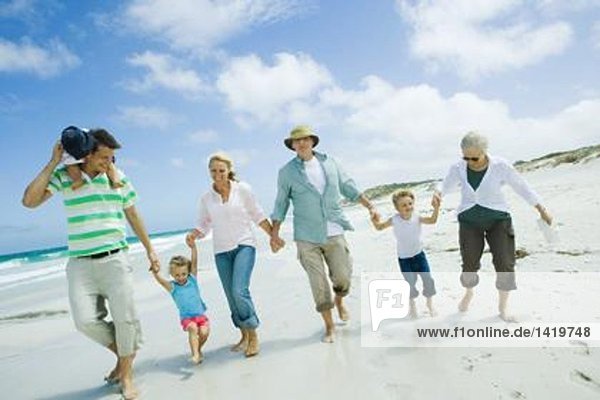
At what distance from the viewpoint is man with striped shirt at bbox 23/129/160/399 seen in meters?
4.20

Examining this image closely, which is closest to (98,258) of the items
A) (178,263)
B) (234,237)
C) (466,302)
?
(178,263)

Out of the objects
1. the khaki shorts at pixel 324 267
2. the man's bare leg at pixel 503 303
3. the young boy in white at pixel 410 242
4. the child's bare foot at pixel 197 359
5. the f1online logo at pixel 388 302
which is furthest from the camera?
the f1online logo at pixel 388 302

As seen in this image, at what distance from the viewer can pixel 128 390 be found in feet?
14.0

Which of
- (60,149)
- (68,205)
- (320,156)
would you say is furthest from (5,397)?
(320,156)

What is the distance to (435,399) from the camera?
357 cm

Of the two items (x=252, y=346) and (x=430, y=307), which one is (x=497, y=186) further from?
(x=252, y=346)

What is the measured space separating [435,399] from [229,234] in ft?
8.77

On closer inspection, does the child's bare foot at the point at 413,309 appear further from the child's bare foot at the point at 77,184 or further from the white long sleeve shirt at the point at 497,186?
the child's bare foot at the point at 77,184

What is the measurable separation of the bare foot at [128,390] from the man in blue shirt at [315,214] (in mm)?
2047

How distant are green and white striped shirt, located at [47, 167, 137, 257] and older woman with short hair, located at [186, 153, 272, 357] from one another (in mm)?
1259

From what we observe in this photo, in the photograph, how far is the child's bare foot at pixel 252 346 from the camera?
5.07 m

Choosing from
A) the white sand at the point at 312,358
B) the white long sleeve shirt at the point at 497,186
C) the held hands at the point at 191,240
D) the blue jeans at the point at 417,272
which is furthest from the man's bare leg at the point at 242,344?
the white long sleeve shirt at the point at 497,186

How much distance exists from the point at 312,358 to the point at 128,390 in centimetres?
165

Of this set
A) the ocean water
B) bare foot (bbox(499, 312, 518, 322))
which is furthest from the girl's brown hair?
the ocean water
